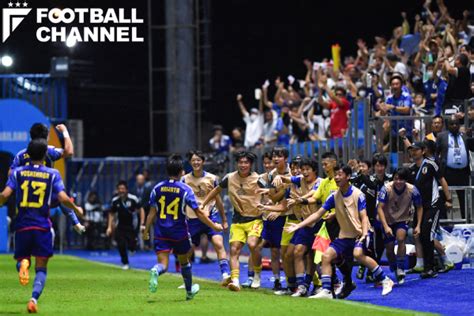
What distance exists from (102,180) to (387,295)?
23.9 meters

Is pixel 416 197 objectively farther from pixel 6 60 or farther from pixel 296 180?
pixel 6 60

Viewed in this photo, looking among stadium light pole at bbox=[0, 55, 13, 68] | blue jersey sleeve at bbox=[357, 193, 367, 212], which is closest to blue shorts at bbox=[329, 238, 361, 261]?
blue jersey sleeve at bbox=[357, 193, 367, 212]

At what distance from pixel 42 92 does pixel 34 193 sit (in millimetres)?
23894

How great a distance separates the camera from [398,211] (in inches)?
814

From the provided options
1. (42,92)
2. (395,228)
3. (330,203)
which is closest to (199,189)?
(395,228)

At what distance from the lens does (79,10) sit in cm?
3453

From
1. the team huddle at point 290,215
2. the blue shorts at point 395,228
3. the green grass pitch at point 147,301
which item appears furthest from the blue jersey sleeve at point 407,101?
the green grass pitch at point 147,301

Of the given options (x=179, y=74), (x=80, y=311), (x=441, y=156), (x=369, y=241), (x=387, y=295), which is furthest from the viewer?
(x=179, y=74)

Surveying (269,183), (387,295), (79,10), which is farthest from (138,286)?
(79,10)

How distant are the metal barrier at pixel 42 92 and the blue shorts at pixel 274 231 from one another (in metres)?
18.6

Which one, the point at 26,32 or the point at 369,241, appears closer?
the point at 369,241

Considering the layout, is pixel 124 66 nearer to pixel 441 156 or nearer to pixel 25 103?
pixel 25 103

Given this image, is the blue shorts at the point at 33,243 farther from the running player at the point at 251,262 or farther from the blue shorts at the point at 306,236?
the running player at the point at 251,262

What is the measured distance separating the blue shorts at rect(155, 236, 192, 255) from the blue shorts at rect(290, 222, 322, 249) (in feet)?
8.66
